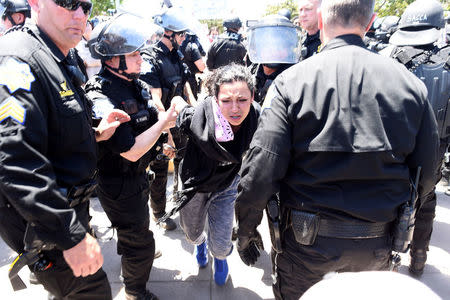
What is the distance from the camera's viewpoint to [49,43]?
1542 millimetres

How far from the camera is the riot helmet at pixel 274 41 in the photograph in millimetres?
2898

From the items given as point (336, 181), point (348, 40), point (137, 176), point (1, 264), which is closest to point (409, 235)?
point (336, 181)

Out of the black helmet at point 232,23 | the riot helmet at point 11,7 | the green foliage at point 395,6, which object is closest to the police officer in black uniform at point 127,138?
the riot helmet at point 11,7

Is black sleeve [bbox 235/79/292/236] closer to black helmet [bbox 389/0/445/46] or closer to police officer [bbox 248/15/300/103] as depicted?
police officer [bbox 248/15/300/103]

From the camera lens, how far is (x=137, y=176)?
7.68 feet

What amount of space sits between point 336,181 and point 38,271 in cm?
151

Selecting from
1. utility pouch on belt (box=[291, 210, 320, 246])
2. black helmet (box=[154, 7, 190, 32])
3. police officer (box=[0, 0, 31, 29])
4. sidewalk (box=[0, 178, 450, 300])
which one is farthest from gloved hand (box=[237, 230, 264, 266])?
police officer (box=[0, 0, 31, 29])

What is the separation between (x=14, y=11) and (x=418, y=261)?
511 cm

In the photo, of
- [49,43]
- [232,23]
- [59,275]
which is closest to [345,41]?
[49,43]

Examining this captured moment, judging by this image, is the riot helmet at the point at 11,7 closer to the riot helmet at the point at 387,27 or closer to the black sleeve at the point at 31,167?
the black sleeve at the point at 31,167

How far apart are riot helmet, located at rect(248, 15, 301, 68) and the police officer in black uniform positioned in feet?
3.50

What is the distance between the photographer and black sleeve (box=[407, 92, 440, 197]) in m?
1.52

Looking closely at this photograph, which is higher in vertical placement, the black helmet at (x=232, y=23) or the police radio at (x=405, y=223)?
the black helmet at (x=232, y=23)

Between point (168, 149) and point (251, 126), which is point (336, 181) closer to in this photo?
point (251, 126)
